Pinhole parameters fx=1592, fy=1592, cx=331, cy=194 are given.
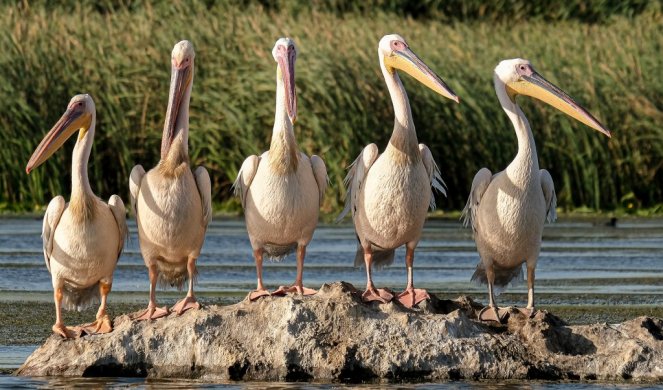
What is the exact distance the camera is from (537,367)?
769 centimetres

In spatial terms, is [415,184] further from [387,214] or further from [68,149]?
[68,149]

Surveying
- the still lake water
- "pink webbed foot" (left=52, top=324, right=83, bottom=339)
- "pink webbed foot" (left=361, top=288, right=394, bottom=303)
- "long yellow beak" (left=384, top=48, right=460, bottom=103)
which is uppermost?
"long yellow beak" (left=384, top=48, right=460, bottom=103)

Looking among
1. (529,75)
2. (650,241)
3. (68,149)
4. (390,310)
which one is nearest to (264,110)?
(68,149)

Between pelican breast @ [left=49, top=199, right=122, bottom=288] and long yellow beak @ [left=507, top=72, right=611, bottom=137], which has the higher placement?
long yellow beak @ [left=507, top=72, right=611, bottom=137]

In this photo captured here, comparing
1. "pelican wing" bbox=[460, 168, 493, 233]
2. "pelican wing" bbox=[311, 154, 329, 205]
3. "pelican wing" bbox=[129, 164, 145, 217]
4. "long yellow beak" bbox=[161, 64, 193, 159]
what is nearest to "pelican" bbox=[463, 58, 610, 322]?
"pelican wing" bbox=[460, 168, 493, 233]

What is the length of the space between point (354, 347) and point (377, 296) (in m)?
0.47

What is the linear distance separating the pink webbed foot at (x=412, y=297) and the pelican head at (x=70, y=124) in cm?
209

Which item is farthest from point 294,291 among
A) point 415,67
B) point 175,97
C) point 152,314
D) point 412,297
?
point 415,67

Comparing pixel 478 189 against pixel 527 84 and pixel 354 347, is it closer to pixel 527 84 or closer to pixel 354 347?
pixel 527 84

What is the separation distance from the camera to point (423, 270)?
12750 millimetres

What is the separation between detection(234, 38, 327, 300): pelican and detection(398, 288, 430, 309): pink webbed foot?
53 cm

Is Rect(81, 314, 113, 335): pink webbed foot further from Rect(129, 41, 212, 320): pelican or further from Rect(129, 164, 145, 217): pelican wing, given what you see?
Rect(129, 164, 145, 217): pelican wing

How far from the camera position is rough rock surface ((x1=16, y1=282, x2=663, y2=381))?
7688mm

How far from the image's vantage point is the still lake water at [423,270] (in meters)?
10.7
